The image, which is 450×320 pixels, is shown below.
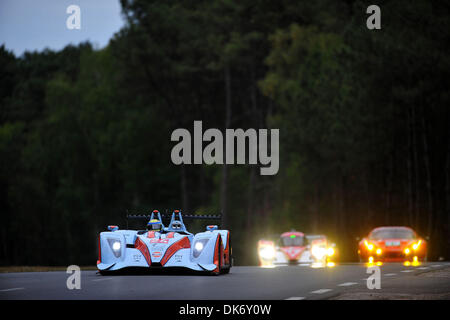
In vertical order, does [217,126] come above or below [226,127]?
above

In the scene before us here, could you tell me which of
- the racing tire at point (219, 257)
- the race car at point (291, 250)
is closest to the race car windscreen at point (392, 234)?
the race car at point (291, 250)

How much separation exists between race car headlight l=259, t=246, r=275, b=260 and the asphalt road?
50.1 ft

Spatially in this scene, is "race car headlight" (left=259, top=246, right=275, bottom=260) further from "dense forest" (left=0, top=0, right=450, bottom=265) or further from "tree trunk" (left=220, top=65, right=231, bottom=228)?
"tree trunk" (left=220, top=65, right=231, bottom=228)

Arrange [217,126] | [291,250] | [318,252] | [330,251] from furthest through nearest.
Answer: [217,126] < [330,251] < [318,252] < [291,250]

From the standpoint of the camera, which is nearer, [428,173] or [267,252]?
[267,252]

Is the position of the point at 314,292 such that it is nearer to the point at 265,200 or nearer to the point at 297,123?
the point at 297,123

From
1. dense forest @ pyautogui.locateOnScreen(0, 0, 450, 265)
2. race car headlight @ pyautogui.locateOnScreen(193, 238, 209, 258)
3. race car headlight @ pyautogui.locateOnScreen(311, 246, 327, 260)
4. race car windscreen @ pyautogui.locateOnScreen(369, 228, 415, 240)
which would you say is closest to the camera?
race car headlight @ pyautogui.locateOnScreen(193, 238, 209, 258)

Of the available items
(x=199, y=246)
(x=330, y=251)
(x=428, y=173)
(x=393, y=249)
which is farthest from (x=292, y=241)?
(x=428, y=173)

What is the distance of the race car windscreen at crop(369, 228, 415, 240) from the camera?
1318 inches

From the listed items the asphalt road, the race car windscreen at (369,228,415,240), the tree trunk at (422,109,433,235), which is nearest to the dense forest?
the tree trunk at (422,109,433,235)

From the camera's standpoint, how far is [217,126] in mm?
86250

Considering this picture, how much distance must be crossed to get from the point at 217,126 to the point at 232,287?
69.7 meters

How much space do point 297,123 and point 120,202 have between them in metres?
28.3

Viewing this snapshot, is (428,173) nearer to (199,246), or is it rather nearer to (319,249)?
(319,249)
